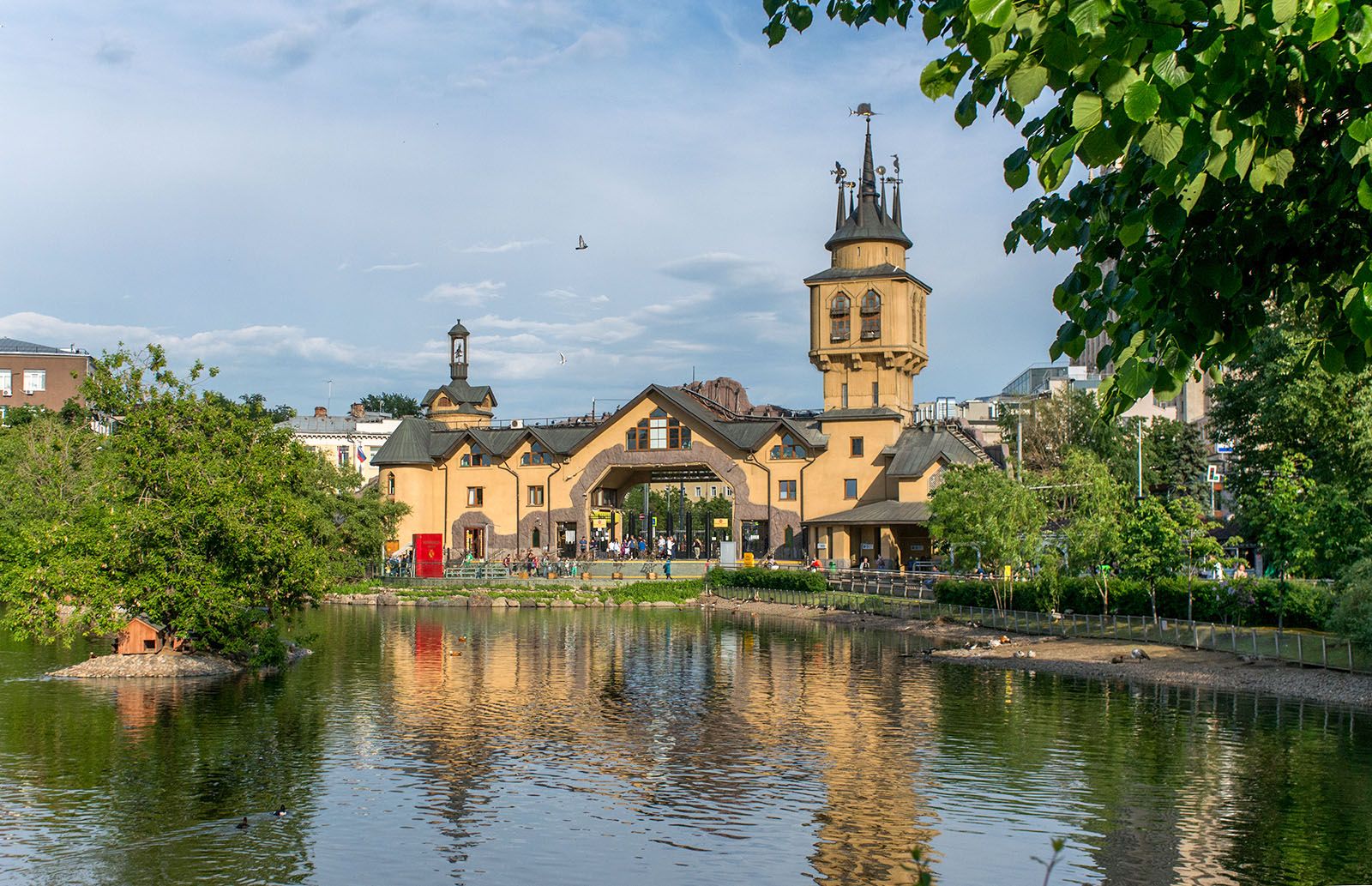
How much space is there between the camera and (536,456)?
90.6 m

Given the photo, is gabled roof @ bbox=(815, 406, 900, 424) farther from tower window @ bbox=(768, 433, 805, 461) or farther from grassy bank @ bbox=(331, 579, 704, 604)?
grassy bank @ bbox=(331, 579, 704, 604)

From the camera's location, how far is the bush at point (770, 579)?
221 feet

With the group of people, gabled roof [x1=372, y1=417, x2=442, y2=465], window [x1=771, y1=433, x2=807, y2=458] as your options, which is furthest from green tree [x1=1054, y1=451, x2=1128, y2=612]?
gabled roof [x1=372, y1=417, x2=442, y2=465]

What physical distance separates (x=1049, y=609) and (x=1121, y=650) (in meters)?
7.48

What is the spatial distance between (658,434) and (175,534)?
164 feet

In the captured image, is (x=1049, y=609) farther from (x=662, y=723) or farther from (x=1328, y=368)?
(x=1328, y=368)

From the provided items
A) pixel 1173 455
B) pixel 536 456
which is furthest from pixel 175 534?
pixel 1173 455

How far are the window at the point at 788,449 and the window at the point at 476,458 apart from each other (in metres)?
21.7

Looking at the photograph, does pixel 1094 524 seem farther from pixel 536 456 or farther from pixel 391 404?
pixel 391 404

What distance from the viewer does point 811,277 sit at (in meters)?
81.0

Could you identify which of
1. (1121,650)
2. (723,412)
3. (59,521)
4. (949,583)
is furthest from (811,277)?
(59,521)

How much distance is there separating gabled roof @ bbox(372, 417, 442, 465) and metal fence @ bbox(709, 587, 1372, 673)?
32986 millimetres

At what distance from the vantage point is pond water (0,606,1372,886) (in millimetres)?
19281

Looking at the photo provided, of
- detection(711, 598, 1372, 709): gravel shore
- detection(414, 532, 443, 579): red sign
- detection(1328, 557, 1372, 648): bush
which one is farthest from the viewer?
detection(414, 532, 443, 579): red sign
